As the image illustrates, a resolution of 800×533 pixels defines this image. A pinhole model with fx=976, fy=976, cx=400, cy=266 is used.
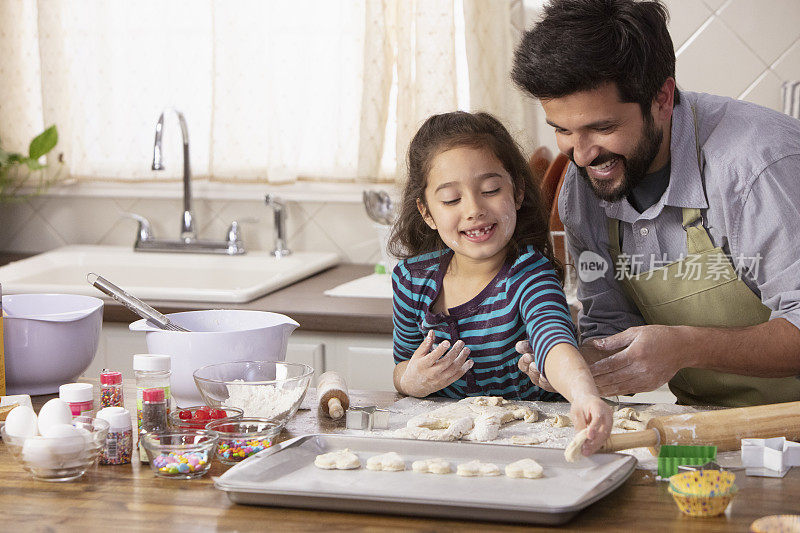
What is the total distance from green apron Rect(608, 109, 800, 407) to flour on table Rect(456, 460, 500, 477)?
27.4 inches

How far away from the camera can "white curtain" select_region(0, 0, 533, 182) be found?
2.79 metres

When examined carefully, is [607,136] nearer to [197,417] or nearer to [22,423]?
[197,417]

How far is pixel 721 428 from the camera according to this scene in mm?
1289

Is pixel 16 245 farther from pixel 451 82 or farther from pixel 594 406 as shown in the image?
pixel 594 406

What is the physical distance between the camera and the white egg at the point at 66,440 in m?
1.20

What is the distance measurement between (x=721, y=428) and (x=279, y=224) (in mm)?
1854

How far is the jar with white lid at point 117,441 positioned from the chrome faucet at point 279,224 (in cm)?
163

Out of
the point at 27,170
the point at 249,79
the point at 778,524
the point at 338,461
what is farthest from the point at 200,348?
the point at 27,170

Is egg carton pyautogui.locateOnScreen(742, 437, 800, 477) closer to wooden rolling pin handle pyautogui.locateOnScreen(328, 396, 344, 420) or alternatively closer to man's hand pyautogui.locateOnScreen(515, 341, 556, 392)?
man's hand pyautogui.locateOnScreen(515, 341, 556, 392)

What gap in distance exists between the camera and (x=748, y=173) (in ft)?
5.25

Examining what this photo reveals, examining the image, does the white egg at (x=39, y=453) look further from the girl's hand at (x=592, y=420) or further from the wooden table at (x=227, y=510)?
the girl's hand at (x=592, y=420)

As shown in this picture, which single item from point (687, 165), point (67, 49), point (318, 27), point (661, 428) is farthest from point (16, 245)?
point (661, 428)

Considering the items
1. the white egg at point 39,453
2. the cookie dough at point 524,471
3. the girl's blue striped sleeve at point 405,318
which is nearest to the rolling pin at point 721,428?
the cookie dough at point 524,471

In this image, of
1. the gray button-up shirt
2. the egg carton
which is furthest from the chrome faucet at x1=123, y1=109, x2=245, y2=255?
the egg carton
